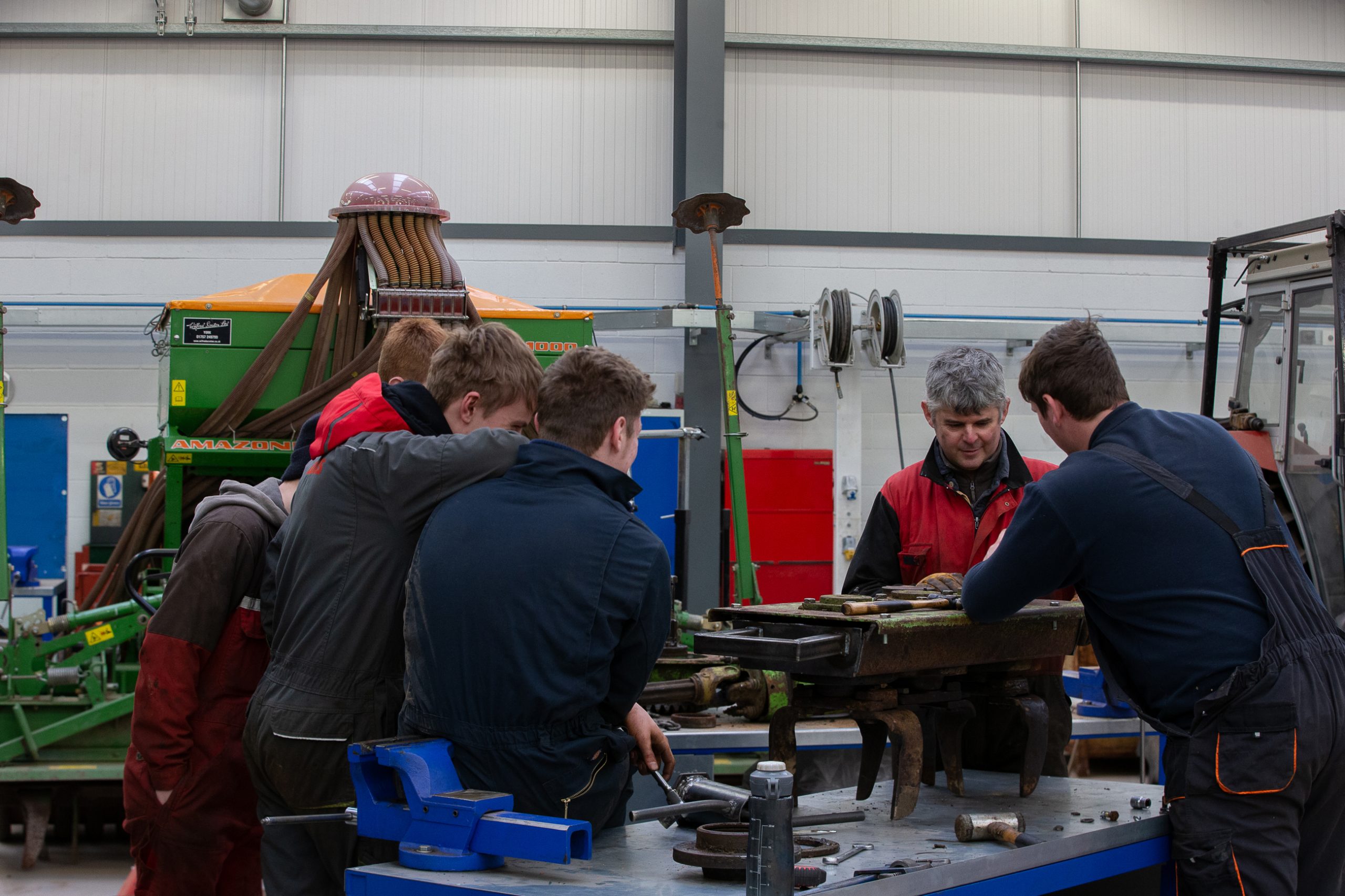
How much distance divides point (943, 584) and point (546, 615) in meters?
0.95

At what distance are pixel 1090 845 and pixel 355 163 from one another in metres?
6.41

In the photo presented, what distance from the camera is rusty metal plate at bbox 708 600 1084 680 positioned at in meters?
1.82

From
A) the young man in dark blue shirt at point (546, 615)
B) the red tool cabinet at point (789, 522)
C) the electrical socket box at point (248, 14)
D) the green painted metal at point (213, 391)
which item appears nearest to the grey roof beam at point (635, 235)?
the electrical socket box at point (248, 14)

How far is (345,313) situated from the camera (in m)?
3.75

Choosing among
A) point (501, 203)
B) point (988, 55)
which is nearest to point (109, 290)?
point (501, 203)

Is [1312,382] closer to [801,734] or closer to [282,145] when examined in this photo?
[801,734]

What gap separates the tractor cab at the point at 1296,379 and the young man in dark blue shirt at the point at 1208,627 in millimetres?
2627

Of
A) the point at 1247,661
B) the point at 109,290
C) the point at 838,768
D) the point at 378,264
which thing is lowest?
→ the point at 838,768

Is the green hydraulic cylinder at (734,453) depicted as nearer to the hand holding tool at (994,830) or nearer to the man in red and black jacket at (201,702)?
the man in red and black jacket at (201,702)

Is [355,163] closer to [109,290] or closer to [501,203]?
[501,203]

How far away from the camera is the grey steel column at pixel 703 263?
265 inches

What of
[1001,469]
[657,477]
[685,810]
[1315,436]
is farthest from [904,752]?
[657,477]

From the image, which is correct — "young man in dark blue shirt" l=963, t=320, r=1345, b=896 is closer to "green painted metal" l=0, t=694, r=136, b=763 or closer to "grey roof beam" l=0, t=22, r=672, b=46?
"green painted metal" l=0, t=694, r=136, b=763

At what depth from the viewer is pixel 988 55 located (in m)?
7.38
